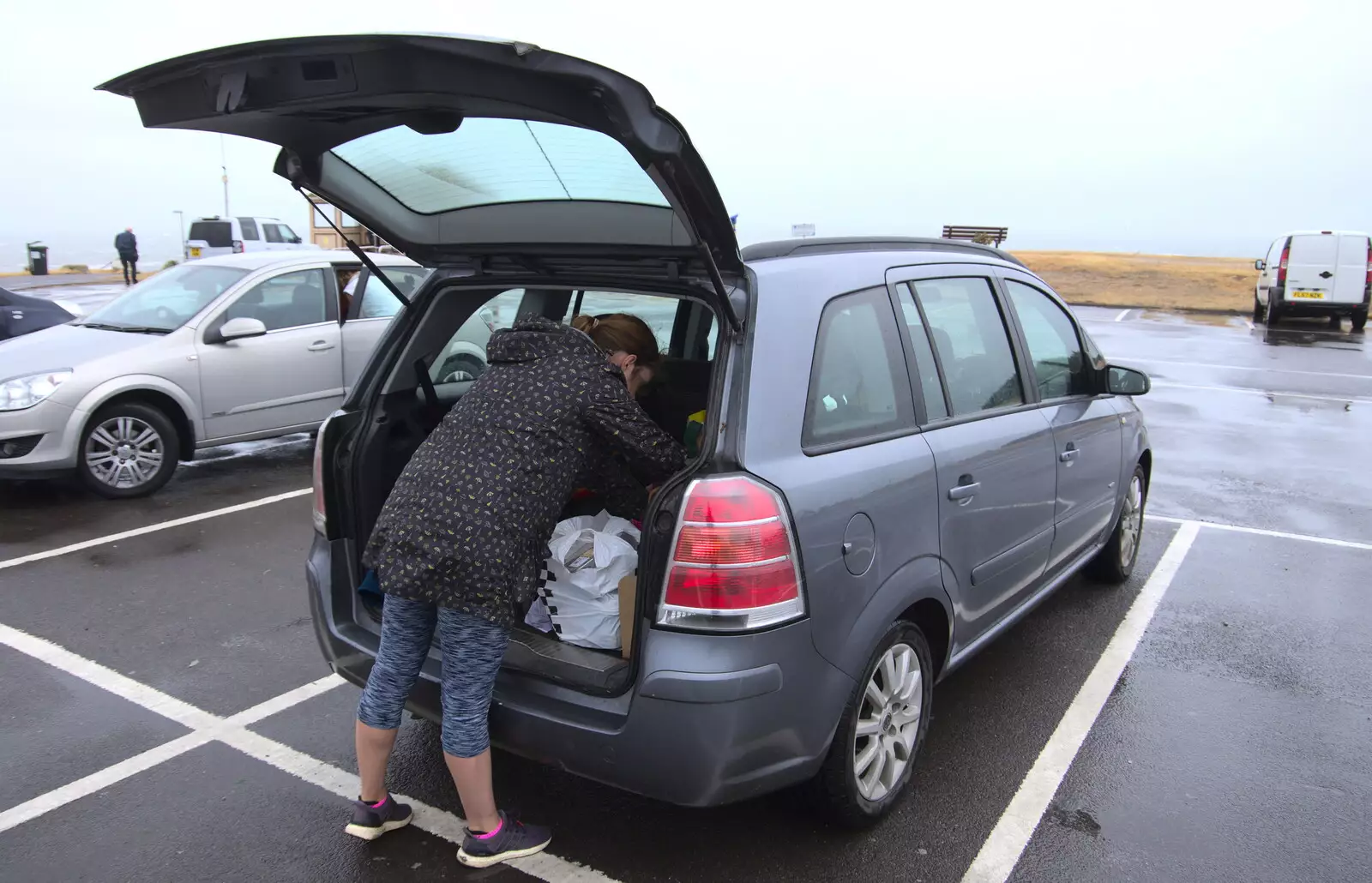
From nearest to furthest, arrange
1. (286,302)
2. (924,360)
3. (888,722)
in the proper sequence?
(888,722)
(924,360)
(286,302)

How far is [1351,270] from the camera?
21203 mm

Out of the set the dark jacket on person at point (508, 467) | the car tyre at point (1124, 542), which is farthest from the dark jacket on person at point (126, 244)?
the dark jacket on person at point (508, 467)

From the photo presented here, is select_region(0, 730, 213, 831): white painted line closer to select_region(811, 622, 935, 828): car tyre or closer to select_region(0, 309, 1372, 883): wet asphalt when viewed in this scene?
select_region(0, 309, 1372, 883): wet asphalt

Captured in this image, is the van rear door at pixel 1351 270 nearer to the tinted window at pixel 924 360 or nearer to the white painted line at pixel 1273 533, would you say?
the white painted line at pixel 1273 533

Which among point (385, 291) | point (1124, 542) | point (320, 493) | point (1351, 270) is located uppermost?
point (385, 291)

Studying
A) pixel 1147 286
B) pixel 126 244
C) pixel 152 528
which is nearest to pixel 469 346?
pixel 152 528

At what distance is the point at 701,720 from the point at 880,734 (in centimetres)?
80

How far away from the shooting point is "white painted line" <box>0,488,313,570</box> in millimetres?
5391

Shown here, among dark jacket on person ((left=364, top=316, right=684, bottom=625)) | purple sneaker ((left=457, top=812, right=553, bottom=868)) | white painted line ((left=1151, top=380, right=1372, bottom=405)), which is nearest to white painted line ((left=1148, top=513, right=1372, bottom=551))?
dark jacket on person ((left=364, top=316, right=684, bottom=625))

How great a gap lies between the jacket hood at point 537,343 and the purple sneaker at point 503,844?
1335 mm

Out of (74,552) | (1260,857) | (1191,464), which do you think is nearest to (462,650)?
(1260,857)

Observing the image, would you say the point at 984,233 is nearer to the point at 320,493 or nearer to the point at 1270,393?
the point at 1270,393

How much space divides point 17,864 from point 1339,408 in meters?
12.9

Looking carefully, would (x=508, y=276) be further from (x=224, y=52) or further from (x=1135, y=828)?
(x=1135, y=828)
